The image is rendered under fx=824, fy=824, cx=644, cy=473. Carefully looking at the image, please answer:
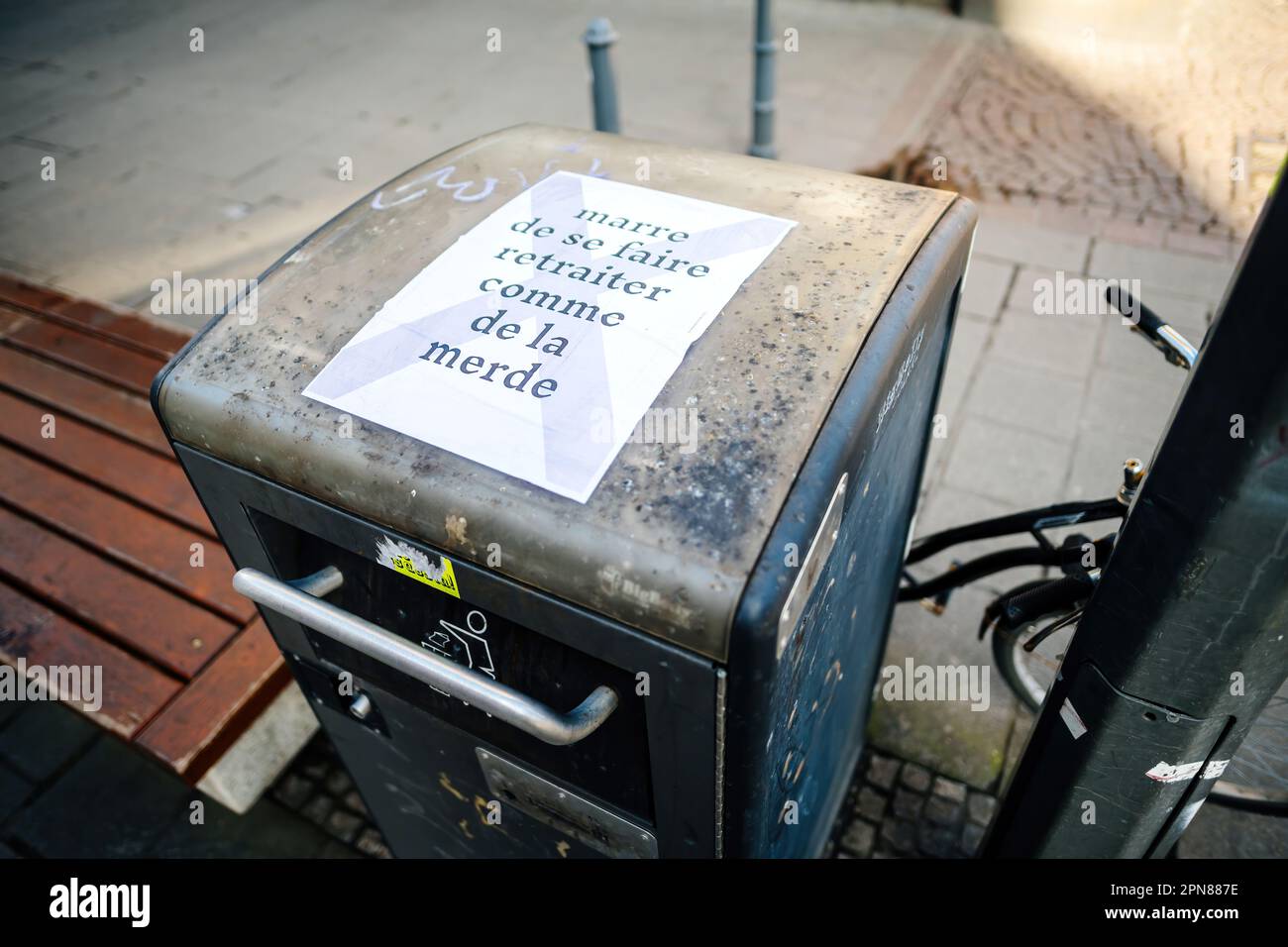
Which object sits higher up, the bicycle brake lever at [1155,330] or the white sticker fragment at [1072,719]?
the bicycle brake lever at [1155,330]

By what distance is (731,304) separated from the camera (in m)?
1.11

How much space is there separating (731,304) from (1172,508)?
0.57 meters

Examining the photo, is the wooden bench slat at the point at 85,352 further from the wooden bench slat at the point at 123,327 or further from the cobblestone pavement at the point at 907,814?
the cobblestone pavement at the point at 907,814

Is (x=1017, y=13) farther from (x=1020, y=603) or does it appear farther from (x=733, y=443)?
(x=733, y=443)

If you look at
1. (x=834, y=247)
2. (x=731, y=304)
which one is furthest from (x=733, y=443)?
(x=834, y=247)

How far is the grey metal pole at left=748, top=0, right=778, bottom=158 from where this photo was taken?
404cm

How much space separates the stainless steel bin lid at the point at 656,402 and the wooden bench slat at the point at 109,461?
138cm

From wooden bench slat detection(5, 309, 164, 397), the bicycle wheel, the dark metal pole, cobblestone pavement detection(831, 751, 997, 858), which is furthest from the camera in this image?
wooden bench slat detection(5, 309, 164, 397)

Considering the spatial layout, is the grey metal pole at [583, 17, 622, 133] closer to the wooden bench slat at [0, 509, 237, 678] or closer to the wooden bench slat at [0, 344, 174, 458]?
the wooden bench slat at [0, 344, 174, 458]

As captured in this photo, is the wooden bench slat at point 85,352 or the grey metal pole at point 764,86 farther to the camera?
the grey metal pole at point 764,86

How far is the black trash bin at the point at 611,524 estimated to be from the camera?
905 mm

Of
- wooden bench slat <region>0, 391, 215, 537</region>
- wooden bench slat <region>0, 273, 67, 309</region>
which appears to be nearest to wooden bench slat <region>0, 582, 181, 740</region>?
wooden bench slat <region>0, 391, 215, 537</region>

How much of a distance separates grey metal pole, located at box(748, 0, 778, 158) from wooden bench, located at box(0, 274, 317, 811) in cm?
311

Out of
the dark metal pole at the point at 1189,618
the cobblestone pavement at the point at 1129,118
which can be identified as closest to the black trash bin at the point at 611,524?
the dark metal pole at the point at 1189,618
